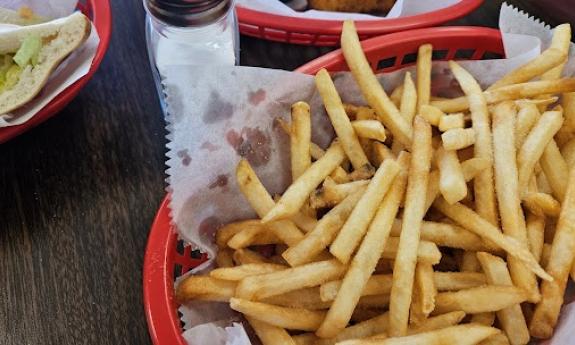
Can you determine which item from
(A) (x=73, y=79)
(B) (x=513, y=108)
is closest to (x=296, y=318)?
(B) (x=513, y=108)

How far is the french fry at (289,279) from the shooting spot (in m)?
0.86

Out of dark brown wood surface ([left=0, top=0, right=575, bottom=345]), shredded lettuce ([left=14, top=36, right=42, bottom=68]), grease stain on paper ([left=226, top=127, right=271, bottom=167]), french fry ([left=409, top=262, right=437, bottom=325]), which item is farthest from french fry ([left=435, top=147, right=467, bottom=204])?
shredded lettuce ([left=14, top=36, right=42, bottom=68])

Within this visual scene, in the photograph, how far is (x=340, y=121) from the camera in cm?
107

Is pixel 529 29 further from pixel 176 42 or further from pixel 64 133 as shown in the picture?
pixel 64 133

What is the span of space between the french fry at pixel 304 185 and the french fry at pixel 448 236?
0.14 m

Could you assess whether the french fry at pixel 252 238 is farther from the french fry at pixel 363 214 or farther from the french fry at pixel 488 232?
the french fry at pixel 488 232

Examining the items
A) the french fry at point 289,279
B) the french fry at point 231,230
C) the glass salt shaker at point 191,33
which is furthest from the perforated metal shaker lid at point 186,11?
the french fry at point 289,279

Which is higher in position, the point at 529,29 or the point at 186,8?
the point at 186,8

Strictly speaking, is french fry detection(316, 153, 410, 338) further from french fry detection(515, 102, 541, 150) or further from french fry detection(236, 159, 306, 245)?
french fry detection(515, 102, 541, 150)

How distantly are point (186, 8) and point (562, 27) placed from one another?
702 millimetres

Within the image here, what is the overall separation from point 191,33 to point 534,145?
24.4 inches

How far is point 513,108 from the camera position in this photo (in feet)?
3.35

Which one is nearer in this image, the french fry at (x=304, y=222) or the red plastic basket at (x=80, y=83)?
the french fry at (x=304, y=222)

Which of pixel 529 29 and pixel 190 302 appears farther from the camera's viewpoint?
pixel 529 29
